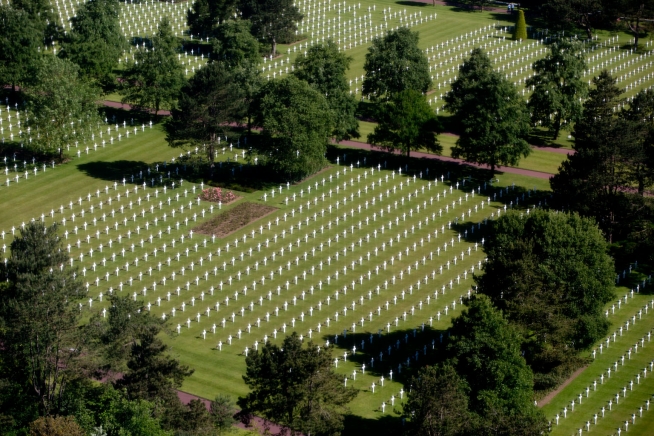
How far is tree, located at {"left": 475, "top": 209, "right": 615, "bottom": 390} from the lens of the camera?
9681 cm

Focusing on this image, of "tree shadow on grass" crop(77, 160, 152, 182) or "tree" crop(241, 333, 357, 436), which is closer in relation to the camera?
"tree" crop(241, 333, 357, 436)

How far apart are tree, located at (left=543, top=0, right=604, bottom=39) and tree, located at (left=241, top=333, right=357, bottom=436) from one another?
4698 inches

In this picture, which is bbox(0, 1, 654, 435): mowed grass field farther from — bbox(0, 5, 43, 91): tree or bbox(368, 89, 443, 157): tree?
bbox(0, 5, 43, 91): tree

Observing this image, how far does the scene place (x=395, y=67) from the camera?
15362 cm

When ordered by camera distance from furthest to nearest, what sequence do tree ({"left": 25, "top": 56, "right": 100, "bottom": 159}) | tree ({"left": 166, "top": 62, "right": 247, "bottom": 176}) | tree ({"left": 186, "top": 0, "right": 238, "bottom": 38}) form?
tree ({"left": 186, "top": 0, "right": 238, "bottom": 38})
tree ({"left": 25, "top": 56, "right": 100, "bottom": 159})
tree ({"left": 166, "top": 62, "right": 247, "bottom": 176})

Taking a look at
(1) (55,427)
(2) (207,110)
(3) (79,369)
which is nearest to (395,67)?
(2) (207,110)

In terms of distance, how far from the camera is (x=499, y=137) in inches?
5364

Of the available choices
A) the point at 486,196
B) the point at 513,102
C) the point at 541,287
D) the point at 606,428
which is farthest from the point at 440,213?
the point at 606,428

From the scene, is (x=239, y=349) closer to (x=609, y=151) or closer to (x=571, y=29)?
(x=609, y=151)

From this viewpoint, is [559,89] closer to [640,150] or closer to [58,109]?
[640,150]

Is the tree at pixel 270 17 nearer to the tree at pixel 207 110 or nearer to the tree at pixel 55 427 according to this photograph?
the tree at pixel 207 110

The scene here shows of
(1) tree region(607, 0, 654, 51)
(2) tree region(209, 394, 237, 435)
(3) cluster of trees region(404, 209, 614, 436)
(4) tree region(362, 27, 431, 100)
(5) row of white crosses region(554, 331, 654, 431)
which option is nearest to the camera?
(3) cluster of trees region(404, 209, 614, 436)

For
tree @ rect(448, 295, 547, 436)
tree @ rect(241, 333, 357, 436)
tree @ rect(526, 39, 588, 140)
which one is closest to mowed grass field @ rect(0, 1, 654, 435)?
tree @ rect(241, 333, 357, 436)

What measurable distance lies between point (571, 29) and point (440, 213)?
78.6 m
